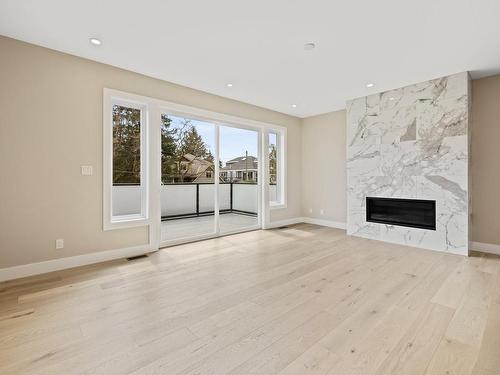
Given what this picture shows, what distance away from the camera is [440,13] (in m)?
2.43

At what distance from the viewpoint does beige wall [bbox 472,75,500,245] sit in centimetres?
388

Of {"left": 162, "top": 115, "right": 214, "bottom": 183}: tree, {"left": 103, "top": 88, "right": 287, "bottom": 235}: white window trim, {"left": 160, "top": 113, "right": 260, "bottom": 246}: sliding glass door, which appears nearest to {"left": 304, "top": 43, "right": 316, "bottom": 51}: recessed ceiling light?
{"left": 103, "top": 88, "right": 287, "bottom": 235}: white window trim

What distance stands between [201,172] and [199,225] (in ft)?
4.62

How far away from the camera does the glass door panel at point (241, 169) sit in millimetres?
5212

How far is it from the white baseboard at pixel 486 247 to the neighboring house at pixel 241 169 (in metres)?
4.23

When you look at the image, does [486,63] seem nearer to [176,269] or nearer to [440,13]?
[440,13]

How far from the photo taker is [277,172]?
6.24 meters

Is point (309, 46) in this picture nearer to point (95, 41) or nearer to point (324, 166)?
point (95, 41)

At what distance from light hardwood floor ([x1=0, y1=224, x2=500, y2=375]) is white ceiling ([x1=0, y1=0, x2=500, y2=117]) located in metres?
2.82

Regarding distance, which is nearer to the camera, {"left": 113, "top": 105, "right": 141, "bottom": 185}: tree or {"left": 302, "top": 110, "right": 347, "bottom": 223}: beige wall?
{"left": 113, "top": 105, "right": 141, "bottom": 185}: tree

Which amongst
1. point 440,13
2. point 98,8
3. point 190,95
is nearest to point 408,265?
point 440,13

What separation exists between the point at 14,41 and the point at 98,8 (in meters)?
1.41

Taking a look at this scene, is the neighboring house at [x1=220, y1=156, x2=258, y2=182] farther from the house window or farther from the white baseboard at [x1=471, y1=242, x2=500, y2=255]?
the white baseboard at [x1=471, y1=242, x2=500, y2=255]

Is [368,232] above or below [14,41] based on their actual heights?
below
